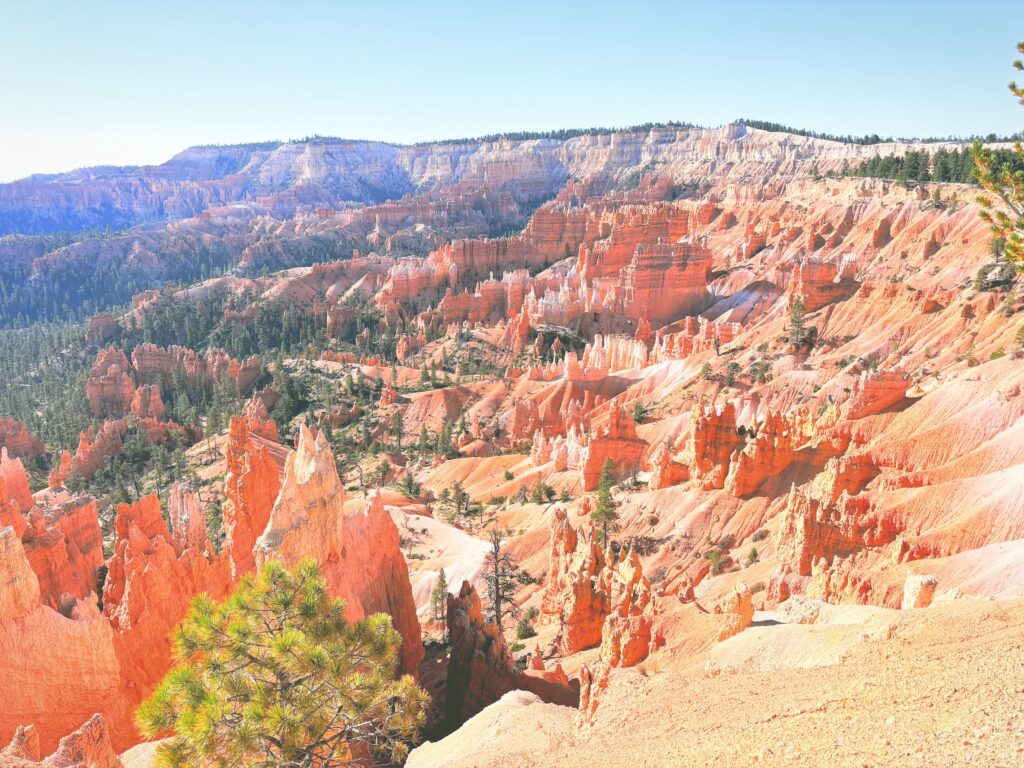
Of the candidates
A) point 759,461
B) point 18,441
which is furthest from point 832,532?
point 18,441

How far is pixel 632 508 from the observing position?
38.8m

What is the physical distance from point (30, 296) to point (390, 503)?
499 ft

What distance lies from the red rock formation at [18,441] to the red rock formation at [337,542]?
56.1 metres

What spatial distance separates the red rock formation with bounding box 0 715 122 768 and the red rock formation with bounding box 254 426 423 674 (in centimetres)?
495

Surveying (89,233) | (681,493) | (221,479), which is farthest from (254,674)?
(89,233)

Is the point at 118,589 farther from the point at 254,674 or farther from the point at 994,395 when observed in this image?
the point at 994,395

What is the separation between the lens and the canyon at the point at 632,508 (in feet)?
43.5

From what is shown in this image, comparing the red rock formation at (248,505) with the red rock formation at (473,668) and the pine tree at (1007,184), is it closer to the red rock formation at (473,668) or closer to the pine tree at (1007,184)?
the red rock formation at (473,668)

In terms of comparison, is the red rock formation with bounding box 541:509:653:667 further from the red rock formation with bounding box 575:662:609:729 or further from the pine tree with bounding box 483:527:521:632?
the red rock formation with bounding box 575:662:609:729

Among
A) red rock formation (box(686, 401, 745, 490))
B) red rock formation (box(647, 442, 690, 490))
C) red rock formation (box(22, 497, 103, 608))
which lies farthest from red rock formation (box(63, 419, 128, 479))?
red rock formation (box(686, 401, 745, 490))

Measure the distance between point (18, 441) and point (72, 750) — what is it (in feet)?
214

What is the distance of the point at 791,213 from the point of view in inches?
3939

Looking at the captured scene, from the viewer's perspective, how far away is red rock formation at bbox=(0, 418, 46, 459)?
6469 cm

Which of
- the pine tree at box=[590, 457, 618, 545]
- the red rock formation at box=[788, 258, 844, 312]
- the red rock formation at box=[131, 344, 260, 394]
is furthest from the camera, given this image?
the red rock formation at box=[131, 344, 260, 394]
